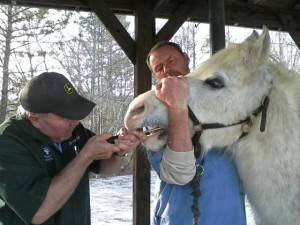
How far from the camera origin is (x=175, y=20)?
4.09 meters

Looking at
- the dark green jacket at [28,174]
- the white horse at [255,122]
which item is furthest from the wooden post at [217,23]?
the dark green jacket at [28,174]

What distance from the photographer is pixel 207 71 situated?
6.53 feet

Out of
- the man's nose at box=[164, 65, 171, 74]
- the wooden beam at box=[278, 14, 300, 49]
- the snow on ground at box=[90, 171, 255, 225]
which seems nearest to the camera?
the man's nose at box=[164, 65, 171, 74]

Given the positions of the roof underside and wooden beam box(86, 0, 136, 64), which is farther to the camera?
the roof underside

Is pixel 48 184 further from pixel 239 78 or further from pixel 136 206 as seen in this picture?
pixel 136 206

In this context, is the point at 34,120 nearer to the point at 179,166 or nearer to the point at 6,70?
the point at 179,166

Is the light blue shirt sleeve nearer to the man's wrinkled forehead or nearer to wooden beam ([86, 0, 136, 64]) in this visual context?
the man's wrinkled forehead

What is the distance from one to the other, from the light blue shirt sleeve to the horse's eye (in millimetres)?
358

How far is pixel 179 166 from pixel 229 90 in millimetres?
524

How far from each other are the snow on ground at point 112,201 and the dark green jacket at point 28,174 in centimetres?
267

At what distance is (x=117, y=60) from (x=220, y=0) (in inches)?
638

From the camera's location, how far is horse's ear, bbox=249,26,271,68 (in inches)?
75.2

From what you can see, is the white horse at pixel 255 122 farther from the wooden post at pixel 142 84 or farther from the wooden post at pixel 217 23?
the wooden post at pixel 142 84

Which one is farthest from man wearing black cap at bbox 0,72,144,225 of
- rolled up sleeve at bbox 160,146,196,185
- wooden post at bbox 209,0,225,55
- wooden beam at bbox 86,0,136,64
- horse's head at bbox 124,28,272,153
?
Answer: wooden beam at bbox 86,0,136,64
